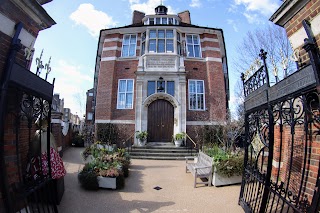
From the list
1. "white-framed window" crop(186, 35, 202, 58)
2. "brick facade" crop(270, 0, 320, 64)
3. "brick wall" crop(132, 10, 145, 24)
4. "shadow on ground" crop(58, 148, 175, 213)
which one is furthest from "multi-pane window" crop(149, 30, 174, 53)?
"brick facade" crop(270, 0, 320, 64)

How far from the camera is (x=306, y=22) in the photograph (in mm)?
2645

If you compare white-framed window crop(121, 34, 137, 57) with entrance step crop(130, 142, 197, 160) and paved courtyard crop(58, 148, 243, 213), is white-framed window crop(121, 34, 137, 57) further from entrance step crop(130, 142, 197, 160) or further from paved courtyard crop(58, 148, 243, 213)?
paved courtyard crop(58, 148, 243, 213)

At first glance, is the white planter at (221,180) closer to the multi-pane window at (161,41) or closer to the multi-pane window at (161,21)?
the multi-pane window at (161,41)

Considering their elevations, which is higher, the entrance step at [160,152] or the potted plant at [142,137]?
the potted plant at [142,137]

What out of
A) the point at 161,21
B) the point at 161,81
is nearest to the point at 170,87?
the point at 161,81

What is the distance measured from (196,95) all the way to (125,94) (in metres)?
4.81

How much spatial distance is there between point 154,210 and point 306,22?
13.8 ft

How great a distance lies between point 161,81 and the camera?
13453 millimetres

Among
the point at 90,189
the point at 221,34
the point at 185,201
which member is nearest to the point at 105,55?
the point at 221,34

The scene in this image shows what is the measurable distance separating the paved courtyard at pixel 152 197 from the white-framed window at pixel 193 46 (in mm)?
9947

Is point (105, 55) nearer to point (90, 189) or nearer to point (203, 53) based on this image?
point (203, 53)

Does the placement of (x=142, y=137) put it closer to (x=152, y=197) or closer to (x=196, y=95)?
(x=196, y=95)

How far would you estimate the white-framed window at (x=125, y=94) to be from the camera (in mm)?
13469

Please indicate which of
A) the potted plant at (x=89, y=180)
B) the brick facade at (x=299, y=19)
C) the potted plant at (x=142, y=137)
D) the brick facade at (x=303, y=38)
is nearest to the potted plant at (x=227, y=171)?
the brick facade at (x=303, y=38)
